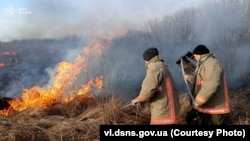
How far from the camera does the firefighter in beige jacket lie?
5.82 metres

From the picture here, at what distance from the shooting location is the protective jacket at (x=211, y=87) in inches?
244

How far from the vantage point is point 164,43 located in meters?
16.0

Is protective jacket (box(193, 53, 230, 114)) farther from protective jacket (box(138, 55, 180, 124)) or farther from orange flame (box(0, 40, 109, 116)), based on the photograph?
orange flame (box(0, 40, 109, 116))

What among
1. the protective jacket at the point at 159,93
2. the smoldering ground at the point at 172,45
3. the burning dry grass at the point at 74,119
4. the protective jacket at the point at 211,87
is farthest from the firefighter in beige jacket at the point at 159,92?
the smoldering ground at the point at 172,45

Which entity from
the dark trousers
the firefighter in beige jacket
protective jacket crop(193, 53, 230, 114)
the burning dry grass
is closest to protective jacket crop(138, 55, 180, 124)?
the firefighter in beige jacket

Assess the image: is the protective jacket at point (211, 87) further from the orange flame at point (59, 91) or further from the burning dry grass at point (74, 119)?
the orange flame at point (59, 91)

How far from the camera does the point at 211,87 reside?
20.2 ft

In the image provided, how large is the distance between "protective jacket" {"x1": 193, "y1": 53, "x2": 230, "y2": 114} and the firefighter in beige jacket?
670mm

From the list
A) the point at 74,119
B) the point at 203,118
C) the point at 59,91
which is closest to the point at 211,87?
the point at 203,118

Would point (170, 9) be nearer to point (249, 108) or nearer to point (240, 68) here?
point (240, 68)

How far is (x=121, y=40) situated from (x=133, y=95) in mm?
3363

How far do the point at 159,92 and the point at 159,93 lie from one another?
2 centimetres

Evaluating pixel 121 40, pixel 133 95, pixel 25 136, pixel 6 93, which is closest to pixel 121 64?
pixel 121 40

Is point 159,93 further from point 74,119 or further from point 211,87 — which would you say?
point 74,119
